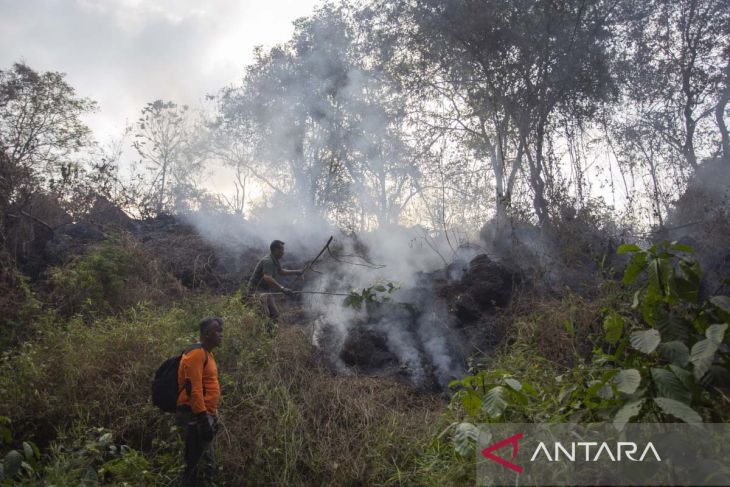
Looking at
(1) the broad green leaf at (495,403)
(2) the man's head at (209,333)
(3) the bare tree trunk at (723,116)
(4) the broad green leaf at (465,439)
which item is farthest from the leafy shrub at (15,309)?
(3) the bare tree trunk at (723,116)

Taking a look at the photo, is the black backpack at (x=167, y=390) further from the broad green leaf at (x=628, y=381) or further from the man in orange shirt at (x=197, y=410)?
the broad green leaf at (x=628, y=381)

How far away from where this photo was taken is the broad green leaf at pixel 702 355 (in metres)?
2.16

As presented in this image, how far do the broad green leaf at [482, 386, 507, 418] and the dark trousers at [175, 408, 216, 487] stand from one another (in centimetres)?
241

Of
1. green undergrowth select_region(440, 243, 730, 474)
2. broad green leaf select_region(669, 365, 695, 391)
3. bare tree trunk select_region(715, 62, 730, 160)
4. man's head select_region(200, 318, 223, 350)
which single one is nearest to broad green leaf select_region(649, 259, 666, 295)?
green undergrowth select_region(440, 243, 730, 474)

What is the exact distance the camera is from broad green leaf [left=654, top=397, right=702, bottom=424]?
6.52 feet

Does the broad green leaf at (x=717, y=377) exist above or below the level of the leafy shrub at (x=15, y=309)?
below

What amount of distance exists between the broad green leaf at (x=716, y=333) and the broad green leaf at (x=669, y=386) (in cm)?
26

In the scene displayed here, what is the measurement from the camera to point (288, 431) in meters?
4.57

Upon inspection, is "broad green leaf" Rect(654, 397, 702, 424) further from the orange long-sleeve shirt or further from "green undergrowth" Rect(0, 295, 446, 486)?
the orange long-sleeve shirt

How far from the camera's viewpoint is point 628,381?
227 centimetres

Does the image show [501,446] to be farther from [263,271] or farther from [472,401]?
[263,271]

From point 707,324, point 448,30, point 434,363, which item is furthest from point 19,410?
point 448,30

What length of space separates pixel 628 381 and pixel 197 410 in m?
3.14

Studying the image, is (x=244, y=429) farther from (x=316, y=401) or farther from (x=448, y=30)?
(x=448, y=30)
